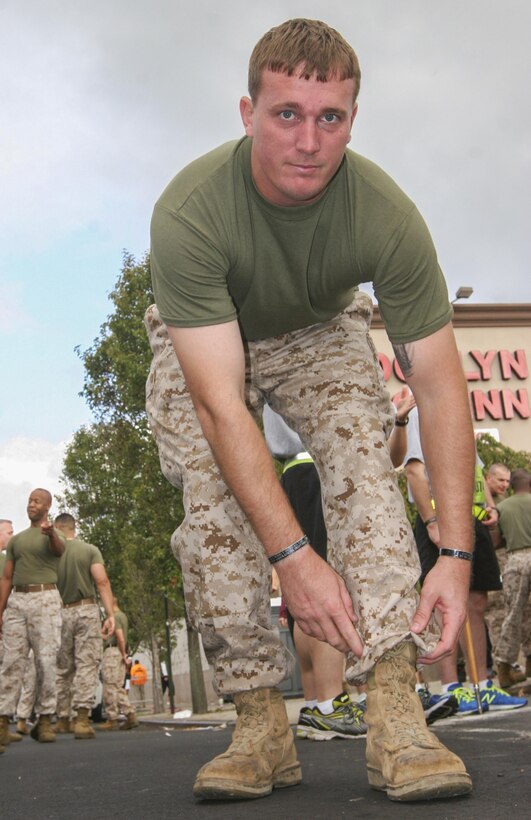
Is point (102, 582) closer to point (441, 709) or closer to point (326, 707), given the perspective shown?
point (326, 707)

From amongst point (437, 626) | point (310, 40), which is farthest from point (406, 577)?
point (310, 40)

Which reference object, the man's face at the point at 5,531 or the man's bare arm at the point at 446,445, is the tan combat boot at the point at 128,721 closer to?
the man's face at the point at 5,531

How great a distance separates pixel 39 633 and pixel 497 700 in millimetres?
5072

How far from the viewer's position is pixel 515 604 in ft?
29.1

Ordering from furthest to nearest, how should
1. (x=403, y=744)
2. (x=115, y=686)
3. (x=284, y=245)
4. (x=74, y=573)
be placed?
(x=115, y=686) < (x=74, y=573) < (x=284, y=245) < (x=403, y=744)

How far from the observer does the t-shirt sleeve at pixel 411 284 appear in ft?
9.26

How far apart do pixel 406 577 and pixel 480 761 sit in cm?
87

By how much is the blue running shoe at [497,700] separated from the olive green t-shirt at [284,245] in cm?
417

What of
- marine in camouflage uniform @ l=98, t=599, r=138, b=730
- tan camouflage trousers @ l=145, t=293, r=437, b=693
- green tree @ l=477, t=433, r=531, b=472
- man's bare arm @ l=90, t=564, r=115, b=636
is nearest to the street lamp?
green tree @ l=477, t=433, r=531, b=472

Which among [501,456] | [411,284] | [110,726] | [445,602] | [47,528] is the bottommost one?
[110,726]

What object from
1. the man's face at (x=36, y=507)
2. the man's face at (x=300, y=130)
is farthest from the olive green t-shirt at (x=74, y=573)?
the man's face at (x=300, y=130)

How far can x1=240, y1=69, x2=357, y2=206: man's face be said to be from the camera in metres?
2.65

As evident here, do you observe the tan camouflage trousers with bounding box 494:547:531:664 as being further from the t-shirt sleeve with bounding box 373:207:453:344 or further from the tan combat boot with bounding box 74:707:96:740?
the t-shirt sleeve with bounding box 373:207:453:344

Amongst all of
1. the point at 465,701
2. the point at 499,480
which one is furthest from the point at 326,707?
the point at 499,480
